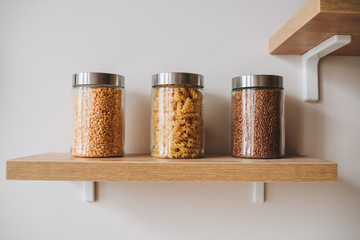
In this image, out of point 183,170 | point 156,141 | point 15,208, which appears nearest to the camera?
point 183,170

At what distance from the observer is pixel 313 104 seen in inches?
36.2

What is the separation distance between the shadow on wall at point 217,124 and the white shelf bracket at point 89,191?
35 centimetres

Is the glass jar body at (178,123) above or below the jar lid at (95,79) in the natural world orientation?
below

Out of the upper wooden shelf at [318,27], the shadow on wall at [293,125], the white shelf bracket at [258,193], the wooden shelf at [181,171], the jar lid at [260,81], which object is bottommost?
the white shelf bracket at [258,193]

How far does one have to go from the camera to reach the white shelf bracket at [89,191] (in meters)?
0.88

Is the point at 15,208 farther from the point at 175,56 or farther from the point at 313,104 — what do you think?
the point at 313,104

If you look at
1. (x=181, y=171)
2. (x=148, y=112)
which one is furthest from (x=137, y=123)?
(x=181, y=171)

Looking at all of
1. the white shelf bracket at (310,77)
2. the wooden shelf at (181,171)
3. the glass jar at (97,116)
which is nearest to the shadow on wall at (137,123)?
the glass jar at (97,116)

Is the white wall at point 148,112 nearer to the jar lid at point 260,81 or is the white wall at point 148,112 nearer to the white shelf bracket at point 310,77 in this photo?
the white shelf bracket at point 310,77

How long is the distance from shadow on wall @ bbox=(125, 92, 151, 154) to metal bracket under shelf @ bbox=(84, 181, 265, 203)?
148 millimetres

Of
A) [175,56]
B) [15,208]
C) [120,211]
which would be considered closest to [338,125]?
[175,56]

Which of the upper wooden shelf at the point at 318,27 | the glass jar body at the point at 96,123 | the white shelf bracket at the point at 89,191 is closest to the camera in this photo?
the upper wooden shelf at the point at 318,27

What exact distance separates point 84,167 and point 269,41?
635mm

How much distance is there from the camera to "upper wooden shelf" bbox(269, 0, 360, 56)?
1.95 feet
